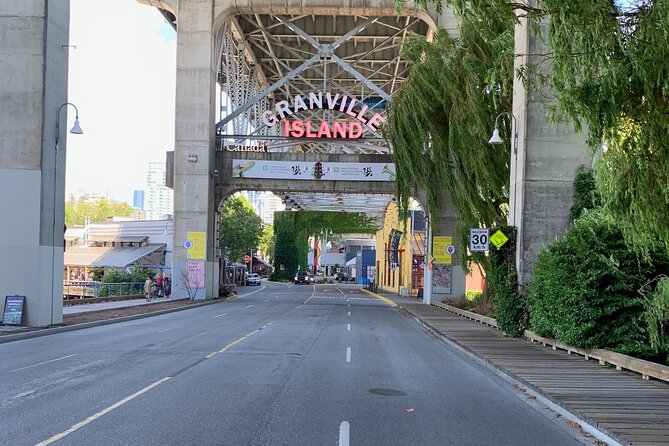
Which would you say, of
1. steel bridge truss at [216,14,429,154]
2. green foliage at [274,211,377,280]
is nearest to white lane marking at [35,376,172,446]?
steel bridge truss at [216,14,429,154]

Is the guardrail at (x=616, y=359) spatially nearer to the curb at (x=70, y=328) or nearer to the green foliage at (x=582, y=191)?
the green foliage at (x=582, y=191)

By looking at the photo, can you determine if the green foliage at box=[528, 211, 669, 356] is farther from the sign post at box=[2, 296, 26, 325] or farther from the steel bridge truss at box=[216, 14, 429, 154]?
the steel bridge truss at box=[216, 14, 429, 154]

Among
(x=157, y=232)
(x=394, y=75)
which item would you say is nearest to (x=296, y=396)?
(x=394, y=75)

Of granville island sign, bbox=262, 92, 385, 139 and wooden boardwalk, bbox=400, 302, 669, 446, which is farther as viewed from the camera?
granville island sign, bbox=262, 92, 385, 139

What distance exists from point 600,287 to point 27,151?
15884 millimetres

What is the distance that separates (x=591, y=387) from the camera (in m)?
10.1

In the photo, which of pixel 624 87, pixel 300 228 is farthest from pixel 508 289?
pixel 300 228

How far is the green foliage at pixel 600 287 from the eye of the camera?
12945 mm

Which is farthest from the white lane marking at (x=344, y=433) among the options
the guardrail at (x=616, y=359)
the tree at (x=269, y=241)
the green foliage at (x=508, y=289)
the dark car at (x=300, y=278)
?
the tree at (x=269, y=241)

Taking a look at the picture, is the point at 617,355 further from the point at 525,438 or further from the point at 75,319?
the point at 75,319

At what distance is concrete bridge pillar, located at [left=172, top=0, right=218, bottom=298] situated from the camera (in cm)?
3681

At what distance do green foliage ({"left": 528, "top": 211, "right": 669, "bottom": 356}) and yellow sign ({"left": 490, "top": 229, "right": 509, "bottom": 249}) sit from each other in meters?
4.27

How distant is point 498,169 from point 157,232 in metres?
43.2

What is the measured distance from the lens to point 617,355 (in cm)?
1198
